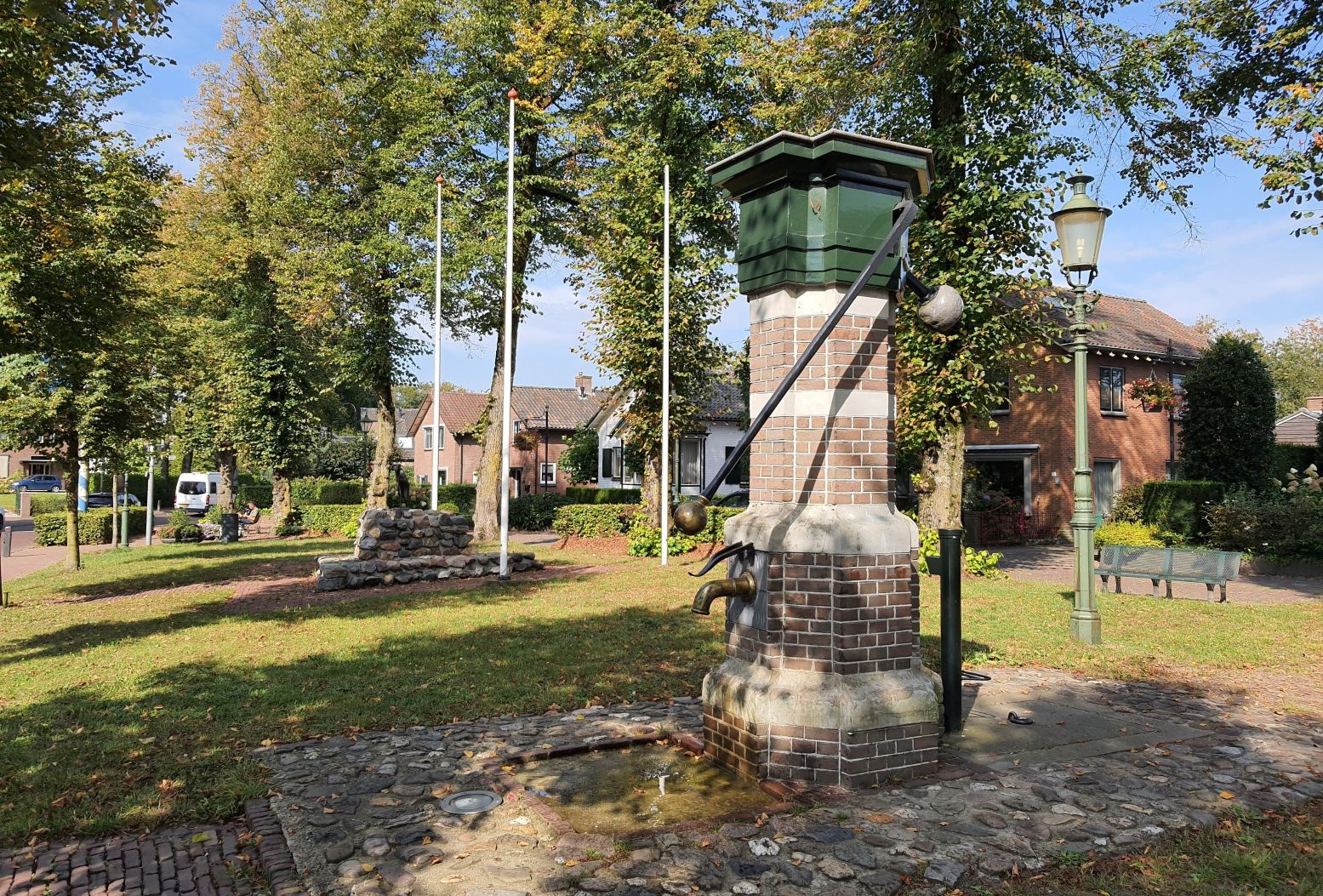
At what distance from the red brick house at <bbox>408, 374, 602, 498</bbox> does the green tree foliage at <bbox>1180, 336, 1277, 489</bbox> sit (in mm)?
32041

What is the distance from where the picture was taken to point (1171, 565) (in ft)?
41.8

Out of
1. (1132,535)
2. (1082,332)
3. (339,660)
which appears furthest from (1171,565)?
(339,660)

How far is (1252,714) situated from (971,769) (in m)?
3.18

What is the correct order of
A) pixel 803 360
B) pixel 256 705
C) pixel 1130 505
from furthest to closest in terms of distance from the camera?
pixel 1130 505 → pixel 256 705 → pixel 803 360

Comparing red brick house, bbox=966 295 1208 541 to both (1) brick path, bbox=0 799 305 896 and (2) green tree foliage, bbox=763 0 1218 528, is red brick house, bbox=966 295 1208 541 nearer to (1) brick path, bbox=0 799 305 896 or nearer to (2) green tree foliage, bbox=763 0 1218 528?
(2) green tree foliage, bbox=763 0 1218 528

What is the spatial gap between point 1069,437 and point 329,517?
26464mm

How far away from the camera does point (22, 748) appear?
5.49m

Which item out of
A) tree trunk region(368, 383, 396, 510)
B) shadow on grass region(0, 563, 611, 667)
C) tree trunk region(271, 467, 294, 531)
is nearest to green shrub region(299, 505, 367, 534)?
tree trunk region(271, 467, 294, 531)

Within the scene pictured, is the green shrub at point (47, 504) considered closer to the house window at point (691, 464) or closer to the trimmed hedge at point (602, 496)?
the trimmed hedge at point (602, 496)

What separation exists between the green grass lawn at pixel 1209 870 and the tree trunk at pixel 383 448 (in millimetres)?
24693

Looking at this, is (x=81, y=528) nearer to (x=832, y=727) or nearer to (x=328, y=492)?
(x=328, y=492)

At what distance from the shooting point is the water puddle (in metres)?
4.20

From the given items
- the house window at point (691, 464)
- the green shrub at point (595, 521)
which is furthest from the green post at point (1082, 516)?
the house window at point (691, 464)

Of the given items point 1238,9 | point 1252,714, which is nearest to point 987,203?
point 1238,9
